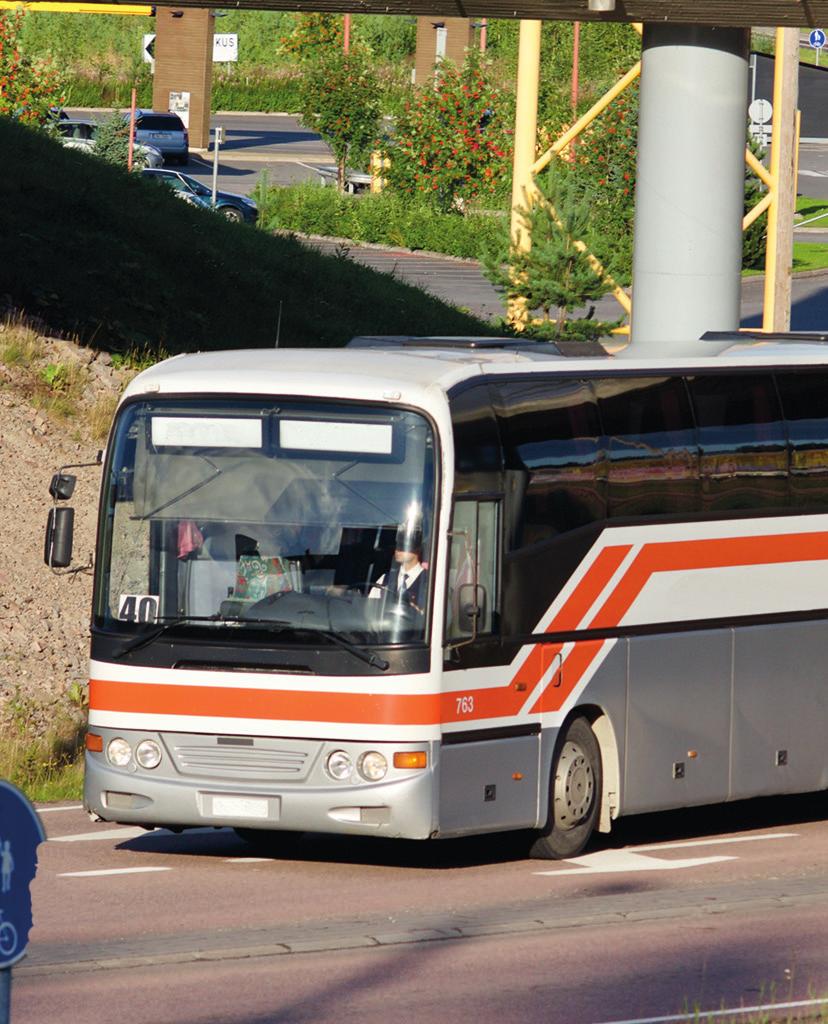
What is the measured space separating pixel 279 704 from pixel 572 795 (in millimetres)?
2124

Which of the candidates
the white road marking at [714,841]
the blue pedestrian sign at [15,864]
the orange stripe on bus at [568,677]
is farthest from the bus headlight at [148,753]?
the blue pedestrian sign at [15,864]

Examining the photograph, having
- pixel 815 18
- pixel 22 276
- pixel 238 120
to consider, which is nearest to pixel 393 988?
pixel 815 18

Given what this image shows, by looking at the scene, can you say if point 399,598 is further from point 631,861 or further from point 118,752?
point 631,861

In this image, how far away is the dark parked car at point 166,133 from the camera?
3162 inches

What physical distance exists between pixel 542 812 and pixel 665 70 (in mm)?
9359

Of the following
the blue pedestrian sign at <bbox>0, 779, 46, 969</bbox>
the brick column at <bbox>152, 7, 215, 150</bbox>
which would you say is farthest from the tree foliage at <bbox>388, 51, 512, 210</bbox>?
the blue pedestrian sign at <bbox>0, 779, 46, 969</bbox>

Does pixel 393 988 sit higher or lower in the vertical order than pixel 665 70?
lower

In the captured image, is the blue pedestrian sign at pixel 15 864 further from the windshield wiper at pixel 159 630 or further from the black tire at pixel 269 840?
the black tire at pixel 269 840

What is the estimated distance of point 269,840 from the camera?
49.3 ft

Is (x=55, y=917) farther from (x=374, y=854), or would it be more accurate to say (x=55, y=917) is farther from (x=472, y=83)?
(x=472, y=83)

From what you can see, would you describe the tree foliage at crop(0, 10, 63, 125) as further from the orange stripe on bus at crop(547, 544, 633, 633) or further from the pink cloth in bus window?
the pink cloth in bus window

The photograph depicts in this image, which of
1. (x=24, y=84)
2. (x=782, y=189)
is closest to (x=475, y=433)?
(x=782, y=189)

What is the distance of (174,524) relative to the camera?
13648mm

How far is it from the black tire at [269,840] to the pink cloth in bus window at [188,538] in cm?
209
